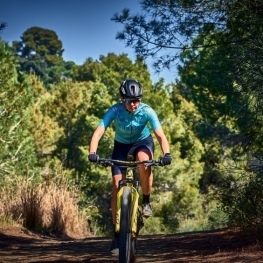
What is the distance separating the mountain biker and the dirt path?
3.81 feet

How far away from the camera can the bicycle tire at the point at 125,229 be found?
5.87 metres

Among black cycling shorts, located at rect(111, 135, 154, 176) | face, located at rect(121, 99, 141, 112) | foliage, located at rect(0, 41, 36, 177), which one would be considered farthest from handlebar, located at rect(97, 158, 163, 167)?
foliage, located at rect(0, 41, 36, 177)

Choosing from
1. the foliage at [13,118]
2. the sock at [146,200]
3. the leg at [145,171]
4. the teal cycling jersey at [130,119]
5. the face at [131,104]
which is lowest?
the sock at [146,200]

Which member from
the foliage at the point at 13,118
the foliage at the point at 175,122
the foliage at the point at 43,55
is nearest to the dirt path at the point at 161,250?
the foliage at the point at 175,122

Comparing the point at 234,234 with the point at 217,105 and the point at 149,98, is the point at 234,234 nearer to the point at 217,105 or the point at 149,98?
the point at 217,105

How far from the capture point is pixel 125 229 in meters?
5.95

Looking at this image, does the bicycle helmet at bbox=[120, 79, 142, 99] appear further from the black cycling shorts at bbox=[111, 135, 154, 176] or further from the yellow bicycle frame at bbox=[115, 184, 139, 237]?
the yellow bicycle frame at bbox=[115, 184, 139, 237]

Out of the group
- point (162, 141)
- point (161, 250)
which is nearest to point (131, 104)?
point (162, 141)

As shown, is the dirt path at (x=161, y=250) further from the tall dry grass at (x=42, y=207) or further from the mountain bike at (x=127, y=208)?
the tall dry grass at (x=42, y=207)

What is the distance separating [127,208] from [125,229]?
207mm

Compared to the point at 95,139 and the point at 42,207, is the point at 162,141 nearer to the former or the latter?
the point at 95,139

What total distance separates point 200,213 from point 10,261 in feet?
92.8

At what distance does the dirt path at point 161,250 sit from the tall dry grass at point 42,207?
154cm

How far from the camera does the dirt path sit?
23.7 feet
